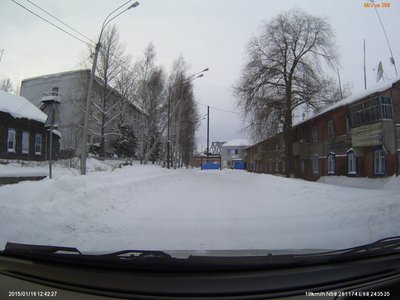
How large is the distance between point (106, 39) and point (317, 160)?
2480 centimetres

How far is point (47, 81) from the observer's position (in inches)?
1046

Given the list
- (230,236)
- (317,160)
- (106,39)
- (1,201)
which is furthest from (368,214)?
(317,160)

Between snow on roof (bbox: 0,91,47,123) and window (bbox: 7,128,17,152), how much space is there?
4.33 feet

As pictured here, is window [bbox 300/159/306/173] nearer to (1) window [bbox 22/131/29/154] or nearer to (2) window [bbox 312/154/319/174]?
(2) window [bbox 312/154/319/174]

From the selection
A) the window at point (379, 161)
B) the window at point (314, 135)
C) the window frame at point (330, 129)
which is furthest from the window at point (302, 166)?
the window at point (379, 161)

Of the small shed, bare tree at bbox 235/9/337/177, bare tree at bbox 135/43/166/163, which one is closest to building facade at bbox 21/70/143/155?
bare tree at bbox 135/43/166/163

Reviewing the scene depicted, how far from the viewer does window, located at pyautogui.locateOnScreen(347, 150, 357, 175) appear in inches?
1040

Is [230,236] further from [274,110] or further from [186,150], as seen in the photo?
[186,150]

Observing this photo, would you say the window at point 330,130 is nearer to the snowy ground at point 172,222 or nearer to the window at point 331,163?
the window at point 331,163

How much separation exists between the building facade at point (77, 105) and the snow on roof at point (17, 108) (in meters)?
1.94

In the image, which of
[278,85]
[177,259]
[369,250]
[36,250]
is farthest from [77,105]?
[369,250]

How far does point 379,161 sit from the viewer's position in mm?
22906

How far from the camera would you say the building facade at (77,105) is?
27578 mm

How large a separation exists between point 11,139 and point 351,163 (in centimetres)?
2423
